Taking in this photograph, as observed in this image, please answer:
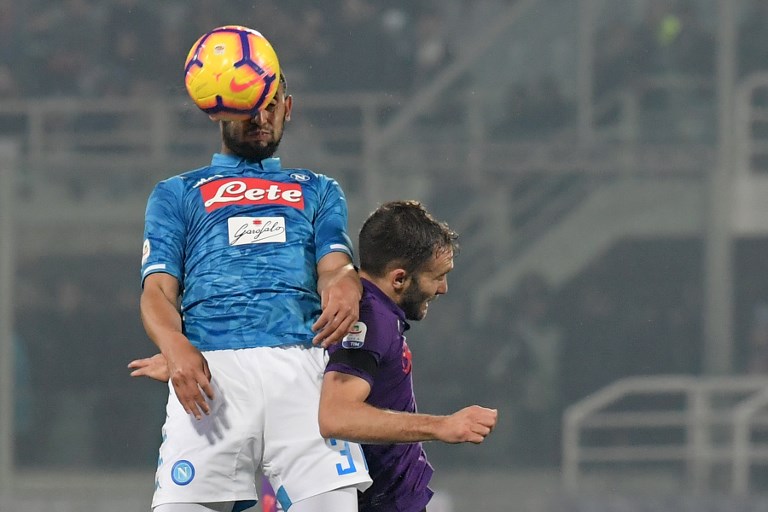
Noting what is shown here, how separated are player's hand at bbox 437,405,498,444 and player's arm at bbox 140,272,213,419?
1.57 ft

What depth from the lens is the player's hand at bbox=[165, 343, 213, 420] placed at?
271 cm

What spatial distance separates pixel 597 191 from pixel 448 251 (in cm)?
745

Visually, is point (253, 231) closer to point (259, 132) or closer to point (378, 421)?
point (259, 132)

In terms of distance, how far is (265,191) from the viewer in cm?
298

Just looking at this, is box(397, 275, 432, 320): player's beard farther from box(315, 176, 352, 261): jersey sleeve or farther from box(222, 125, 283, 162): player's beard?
box(222, 125, 283, 162): player's beard

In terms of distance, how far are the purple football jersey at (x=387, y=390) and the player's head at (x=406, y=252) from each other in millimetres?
37

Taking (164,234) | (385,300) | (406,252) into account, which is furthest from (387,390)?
(164,234)

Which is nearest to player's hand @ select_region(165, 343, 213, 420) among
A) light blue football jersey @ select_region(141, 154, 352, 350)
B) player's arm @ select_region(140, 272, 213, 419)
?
player's arm @ select_region(140, 272, 213, 419)

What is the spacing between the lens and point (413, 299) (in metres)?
2.98

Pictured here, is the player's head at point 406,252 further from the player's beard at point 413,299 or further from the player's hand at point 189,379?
the player's hand at point 189,379

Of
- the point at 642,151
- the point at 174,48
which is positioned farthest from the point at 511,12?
the point at 174,48

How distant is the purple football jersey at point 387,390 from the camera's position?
2.83 m

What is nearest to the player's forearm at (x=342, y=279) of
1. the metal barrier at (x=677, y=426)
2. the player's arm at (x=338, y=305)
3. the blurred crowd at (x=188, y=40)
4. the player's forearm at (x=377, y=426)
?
the player's arm at (x=338, y=305)

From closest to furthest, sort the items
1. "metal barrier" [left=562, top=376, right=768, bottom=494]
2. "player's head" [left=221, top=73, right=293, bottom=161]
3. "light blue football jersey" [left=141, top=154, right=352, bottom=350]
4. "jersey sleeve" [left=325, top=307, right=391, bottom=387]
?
"jersey sleeve" [left=325, top=307, right=391, bottom=387] → "light blue football jersey" [left=141, top=154, right=352, bottom=350] → "player's head" [left=221, top=73, right=293, bottom=161] → "metal barrier" [left=562, top=376, right=768, bottom=494]
